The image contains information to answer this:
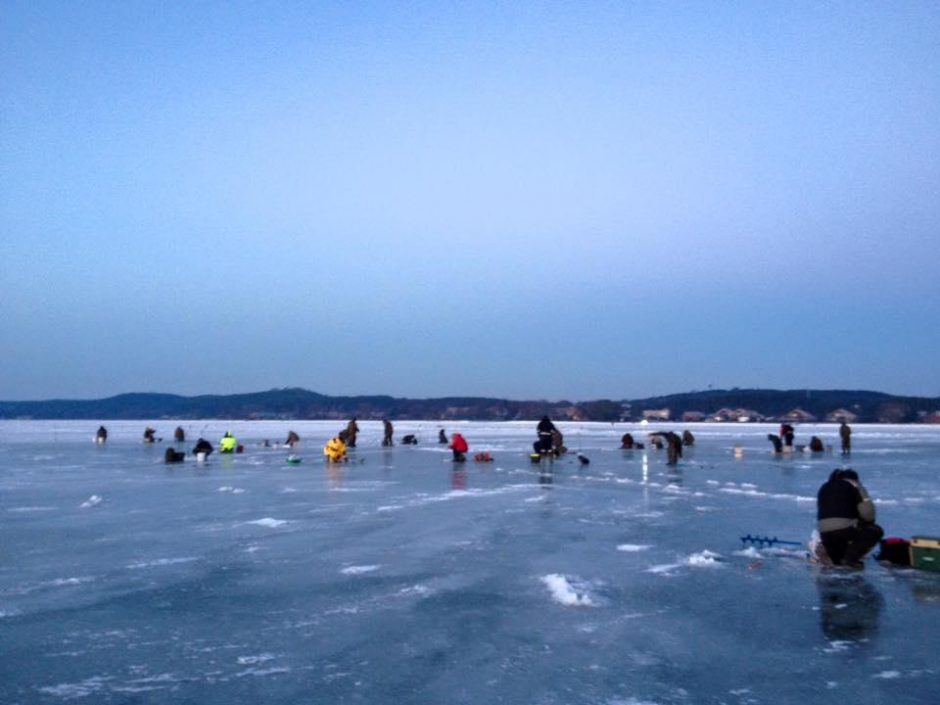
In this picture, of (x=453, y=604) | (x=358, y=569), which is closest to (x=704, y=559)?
(x=453, y=604)

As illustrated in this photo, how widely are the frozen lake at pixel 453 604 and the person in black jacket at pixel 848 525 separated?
295 mm

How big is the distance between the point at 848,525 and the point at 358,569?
5.08 meters

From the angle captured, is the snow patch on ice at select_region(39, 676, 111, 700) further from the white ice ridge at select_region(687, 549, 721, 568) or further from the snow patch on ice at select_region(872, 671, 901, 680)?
the white ice ridge at select_region(687, 549, 721, 568)

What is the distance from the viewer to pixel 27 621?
6.86 m

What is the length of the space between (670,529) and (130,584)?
689 cm

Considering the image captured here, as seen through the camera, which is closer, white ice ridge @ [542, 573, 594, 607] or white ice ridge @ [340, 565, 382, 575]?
white ice ridge @ [542, 573, 594, 607]

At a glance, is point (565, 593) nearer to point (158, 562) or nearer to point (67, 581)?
point (158, 562)

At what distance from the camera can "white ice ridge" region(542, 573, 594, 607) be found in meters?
7.26

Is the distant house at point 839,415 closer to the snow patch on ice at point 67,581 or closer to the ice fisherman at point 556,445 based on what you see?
the ice fisherman at point 556,445

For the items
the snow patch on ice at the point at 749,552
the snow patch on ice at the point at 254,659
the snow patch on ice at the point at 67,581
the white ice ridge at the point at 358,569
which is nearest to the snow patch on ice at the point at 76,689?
the snow patch on ice at the point at 254,659

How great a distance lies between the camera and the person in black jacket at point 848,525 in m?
8.81

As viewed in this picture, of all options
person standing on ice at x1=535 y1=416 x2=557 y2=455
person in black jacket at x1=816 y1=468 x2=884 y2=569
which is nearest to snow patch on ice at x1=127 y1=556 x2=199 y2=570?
person in black jacket at x1=816 y1=468 x2=884 y2=569

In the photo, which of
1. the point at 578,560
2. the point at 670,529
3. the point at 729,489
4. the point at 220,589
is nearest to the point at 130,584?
the point at 220,589

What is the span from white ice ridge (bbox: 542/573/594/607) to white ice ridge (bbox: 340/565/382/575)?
1.87 m
